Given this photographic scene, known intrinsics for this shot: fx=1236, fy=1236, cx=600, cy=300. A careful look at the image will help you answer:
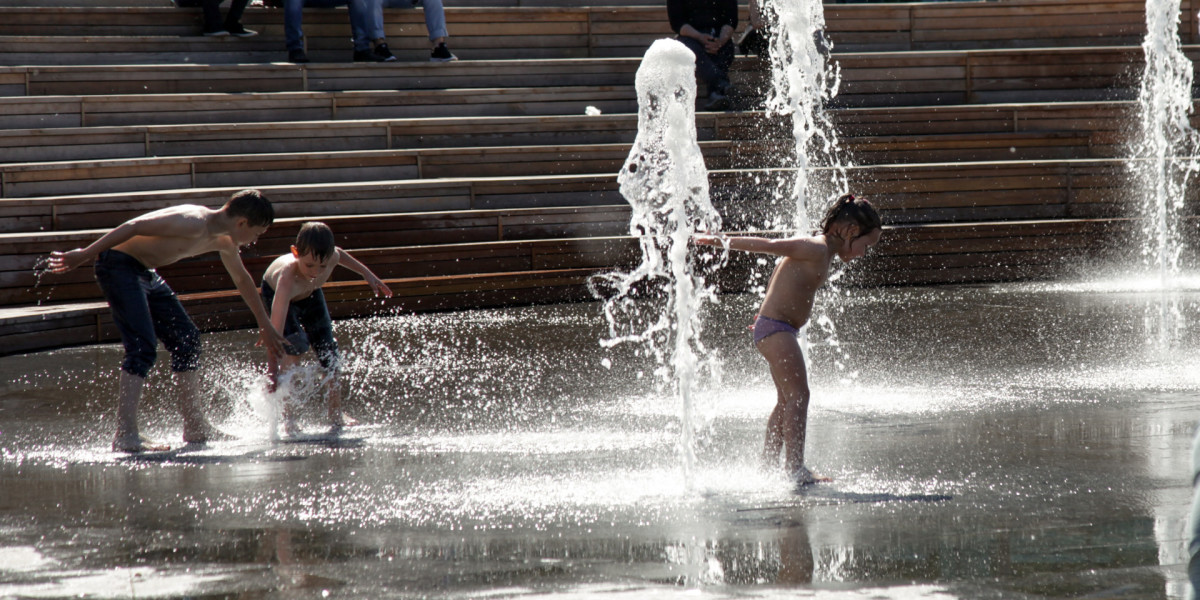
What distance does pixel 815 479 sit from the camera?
463 centimetres

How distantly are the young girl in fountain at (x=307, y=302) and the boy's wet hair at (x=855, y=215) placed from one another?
7.85 feet

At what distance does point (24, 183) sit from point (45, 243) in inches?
42.0

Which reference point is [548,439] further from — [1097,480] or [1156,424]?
[1156,424]

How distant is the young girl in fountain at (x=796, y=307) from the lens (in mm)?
4617

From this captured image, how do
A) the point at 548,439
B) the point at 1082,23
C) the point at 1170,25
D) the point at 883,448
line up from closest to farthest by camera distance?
1. the point at 883,448
2. the point at 548,439
3. the point at 1170,25
4. the point at 1082,23

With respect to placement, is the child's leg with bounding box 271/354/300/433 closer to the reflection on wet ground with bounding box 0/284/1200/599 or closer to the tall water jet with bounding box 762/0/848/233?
the reflection on wet ground with bounding box 0/284/1200/599

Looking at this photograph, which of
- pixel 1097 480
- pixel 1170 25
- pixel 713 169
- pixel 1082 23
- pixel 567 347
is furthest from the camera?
pixel 1082 23

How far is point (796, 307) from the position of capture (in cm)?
471

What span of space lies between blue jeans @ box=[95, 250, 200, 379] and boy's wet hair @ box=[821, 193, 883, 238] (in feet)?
9.98

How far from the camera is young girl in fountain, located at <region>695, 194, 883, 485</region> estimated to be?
462 centimetres

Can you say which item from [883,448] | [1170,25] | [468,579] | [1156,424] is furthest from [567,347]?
[1170,25]

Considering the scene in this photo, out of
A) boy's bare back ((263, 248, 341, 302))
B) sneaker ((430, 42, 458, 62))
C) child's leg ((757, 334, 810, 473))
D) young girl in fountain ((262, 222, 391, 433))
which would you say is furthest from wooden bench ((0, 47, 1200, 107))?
child's leg ((757, 334, 810, 473))

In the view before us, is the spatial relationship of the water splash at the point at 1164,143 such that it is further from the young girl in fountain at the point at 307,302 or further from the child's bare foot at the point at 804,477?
the young girl in fountain at the point at 307,302

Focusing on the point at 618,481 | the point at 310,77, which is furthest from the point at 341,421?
the point at 310,77
